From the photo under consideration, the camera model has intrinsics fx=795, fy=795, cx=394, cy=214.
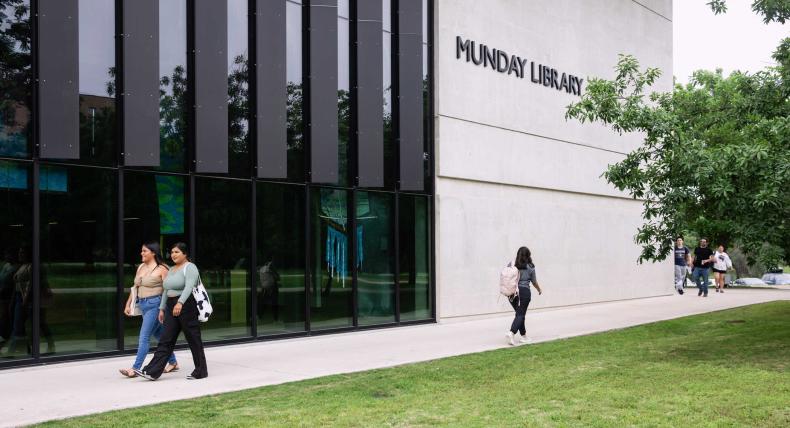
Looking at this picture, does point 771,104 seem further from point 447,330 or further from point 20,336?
point 20,336

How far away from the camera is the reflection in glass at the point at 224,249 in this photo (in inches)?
526

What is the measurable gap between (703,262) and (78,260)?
20340 millimetres

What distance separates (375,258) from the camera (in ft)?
54.1

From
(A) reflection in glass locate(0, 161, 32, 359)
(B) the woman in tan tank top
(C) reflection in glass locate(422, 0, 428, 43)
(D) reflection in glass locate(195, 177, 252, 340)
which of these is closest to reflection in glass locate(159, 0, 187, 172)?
(D) reflection in glass locate(195, 177, 252, 340)

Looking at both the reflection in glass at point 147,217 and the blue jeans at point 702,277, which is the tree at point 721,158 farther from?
the blue jeans at point 702,277

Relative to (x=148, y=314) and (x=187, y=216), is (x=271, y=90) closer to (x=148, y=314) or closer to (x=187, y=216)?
(x=187, y=216)

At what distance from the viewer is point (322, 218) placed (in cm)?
1535

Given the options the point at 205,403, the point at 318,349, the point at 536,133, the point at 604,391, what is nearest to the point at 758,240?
the point at 604,391

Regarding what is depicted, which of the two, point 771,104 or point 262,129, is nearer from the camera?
point 771,104

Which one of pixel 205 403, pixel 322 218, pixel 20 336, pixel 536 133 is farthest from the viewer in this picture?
pixel 536 133

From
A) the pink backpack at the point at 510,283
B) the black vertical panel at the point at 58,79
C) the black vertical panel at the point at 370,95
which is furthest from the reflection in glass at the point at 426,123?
the black vertical panel at the point at 58,79

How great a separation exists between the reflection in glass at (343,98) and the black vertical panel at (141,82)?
3977 millimetres

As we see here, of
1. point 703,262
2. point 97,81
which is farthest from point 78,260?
point 703,262

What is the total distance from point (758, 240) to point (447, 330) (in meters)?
6.73
